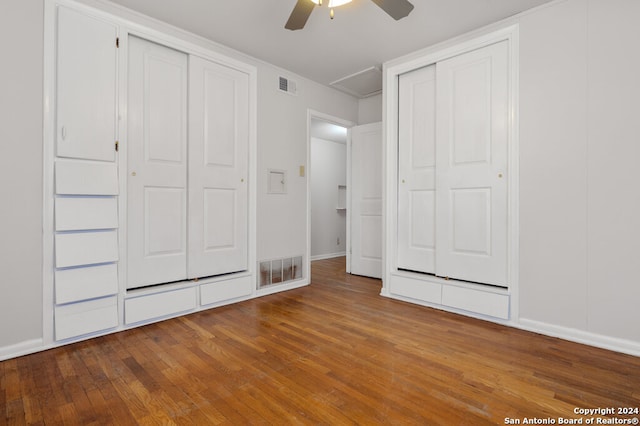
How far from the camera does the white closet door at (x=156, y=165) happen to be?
9.16 feet

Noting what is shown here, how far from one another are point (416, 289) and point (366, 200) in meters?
1.70

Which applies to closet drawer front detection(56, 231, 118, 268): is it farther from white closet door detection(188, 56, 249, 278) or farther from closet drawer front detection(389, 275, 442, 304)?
closet drawer front detection(389, 275, 442, 304)

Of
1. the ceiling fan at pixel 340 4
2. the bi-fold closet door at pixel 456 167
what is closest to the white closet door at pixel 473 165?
the bi-fold closet door at pixel 456 167

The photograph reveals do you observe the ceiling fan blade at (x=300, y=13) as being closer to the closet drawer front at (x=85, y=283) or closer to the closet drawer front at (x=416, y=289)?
the closet drawer front at (x=85, y=283)

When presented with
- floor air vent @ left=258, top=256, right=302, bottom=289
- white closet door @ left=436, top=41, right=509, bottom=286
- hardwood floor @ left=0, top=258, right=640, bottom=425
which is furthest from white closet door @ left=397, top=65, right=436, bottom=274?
floor air vent @ left=258, top=256, right=302, bottom=289

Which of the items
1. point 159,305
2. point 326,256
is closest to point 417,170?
point 159,305

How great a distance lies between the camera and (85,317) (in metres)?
2.48

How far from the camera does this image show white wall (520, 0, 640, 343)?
2.30 meters

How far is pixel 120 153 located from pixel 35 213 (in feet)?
2.44

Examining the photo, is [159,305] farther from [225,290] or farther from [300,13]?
[300,13]

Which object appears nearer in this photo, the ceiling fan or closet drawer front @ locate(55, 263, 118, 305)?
the ceiling fan

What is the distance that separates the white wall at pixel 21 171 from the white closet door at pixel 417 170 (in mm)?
3320

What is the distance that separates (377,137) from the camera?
181 inches

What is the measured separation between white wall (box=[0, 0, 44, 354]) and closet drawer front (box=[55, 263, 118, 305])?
0.43 ft
